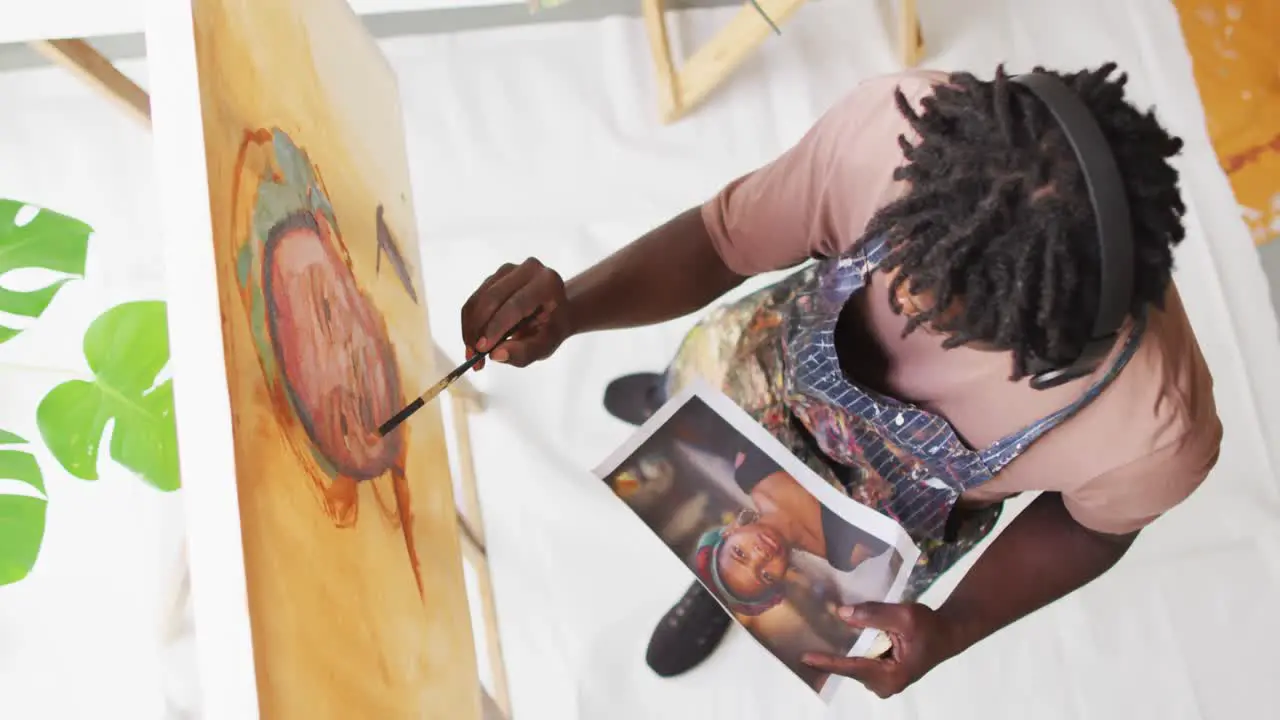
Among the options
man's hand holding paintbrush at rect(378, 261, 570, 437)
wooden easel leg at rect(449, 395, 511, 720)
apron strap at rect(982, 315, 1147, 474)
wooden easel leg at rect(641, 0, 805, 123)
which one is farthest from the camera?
wooden easel leg at rect(641, 0, 805, 123)

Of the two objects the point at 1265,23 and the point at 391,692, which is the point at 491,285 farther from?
the point at 1265,23

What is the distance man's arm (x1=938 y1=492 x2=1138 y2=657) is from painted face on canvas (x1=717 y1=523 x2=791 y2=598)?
145 mm

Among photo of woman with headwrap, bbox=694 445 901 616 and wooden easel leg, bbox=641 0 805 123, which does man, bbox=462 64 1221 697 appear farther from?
wooden easel leg, bbox=641 0 805 123

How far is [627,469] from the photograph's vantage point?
0.86 m

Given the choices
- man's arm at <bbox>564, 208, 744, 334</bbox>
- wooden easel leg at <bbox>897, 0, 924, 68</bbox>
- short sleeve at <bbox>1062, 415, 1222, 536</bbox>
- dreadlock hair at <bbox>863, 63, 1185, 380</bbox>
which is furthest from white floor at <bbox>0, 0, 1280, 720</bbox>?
dreadlock hair at <bbox>863, 63, 1185, 380</bbox>

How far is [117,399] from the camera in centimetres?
67

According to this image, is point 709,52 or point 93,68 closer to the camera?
point 93,68

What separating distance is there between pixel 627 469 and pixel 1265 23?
1.31 metres

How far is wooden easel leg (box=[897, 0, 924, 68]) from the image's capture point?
1.37 meters

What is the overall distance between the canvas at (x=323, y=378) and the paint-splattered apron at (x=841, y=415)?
28 centimetres

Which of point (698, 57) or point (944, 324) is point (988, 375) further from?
point (698, 57)

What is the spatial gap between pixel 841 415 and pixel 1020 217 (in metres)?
0.34

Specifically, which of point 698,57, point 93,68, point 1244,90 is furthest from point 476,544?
point 1244,90

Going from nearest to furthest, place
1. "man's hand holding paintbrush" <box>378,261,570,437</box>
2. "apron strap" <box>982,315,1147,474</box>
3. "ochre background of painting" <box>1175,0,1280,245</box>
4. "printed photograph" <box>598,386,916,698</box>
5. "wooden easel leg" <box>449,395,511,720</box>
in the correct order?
1. "apron strap" <box>982,315,1147,474</box>
2. "man's hand holding paintbrush" <box>378,261,570,437</box>
3. "printed photograph" <box>598,386,916,698</box>
4. "wooden easel leg" <box>449,395,511,720</box>
5. "ochre background of painting" <box>1175,0,1280,245</box>
